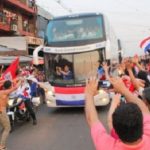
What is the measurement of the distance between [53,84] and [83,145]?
22.4ft

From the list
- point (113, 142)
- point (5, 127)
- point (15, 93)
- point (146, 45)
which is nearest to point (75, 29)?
point (15, 93)

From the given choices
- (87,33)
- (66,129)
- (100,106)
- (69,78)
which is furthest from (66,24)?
(66,129)

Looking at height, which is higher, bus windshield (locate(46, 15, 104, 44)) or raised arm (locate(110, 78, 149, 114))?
bus windshield (locate(46, 15, 104, 44))

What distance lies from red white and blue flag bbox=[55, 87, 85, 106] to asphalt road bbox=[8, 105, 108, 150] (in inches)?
15.7

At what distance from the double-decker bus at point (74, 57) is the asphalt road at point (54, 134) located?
61 centimetres

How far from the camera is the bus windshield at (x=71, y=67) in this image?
53.2 feet

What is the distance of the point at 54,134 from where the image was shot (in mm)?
11672

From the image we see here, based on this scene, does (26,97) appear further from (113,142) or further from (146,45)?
(113,142)

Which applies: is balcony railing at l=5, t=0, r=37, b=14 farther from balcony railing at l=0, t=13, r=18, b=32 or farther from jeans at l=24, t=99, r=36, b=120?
jeans at l=24, t=99, r=36, b=120

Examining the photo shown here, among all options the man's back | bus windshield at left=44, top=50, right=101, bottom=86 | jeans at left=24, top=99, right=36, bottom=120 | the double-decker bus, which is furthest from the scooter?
the man's back

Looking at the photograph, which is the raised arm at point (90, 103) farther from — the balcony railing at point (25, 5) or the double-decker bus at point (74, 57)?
the balcony railing at point (25, 5)

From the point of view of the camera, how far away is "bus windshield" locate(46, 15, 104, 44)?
655 inches

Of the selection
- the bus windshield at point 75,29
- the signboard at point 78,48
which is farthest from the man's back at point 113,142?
the bus windshield at point 75,29

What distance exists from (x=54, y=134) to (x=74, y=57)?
17.1 ft
